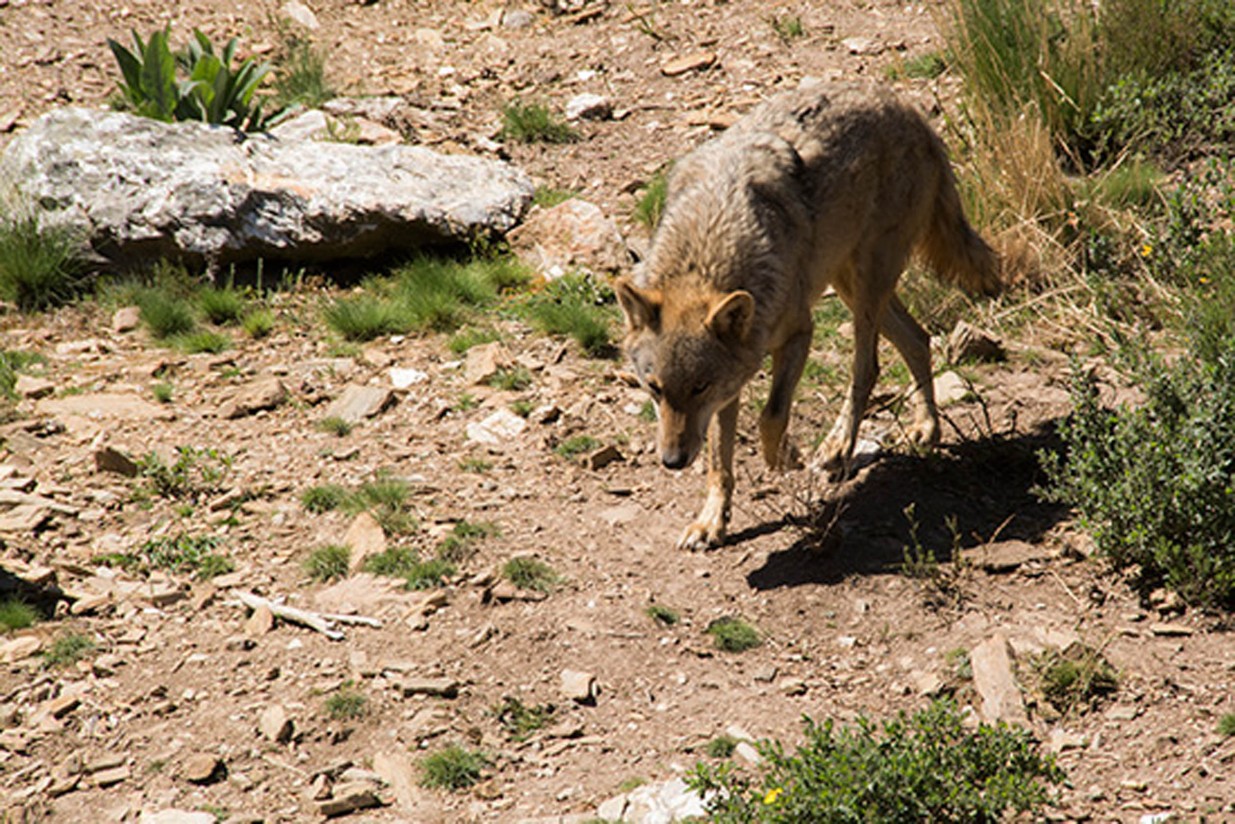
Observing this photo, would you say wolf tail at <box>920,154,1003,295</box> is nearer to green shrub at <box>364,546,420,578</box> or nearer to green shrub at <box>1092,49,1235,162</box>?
Answer: green shrub at <box>1092,49,1235,162</box>

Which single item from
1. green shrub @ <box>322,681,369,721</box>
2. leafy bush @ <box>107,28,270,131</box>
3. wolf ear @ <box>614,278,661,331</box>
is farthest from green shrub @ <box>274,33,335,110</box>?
green shrub @ <box>322,681,369,721</box>

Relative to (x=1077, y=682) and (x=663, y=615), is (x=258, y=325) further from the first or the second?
(x=1077, y=682)

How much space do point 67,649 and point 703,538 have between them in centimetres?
308

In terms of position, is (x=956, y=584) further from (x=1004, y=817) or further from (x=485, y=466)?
(x=485, y=466)

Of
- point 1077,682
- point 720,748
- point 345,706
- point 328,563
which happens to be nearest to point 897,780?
point 720,748

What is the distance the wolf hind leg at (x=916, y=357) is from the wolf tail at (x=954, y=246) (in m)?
0.41

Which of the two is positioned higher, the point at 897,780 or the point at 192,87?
the point at 192,87

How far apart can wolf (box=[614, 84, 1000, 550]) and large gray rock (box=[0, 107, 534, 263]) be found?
3.01m

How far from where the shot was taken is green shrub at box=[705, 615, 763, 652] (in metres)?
5.84

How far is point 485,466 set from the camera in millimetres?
7422

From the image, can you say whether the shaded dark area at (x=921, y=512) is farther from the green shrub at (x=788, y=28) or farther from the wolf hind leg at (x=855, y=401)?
the green shrub at (x=788, y=28)

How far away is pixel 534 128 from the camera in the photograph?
37.0ft

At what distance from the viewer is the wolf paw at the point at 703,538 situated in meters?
6.69

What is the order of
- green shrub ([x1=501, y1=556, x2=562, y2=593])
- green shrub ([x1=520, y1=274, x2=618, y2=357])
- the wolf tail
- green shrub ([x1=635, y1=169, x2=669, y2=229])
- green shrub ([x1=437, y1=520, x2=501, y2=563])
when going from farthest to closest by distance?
green shrub ([x1=635, y1=169, x2=669, y2=229]), green shrub ([x1=520, y1=274, x2=618, y2=357]), the wolf tail, green shrub ([x1=437, y1=520, x2=501, y2=563]), green shrub ([x1=501, y1=556, x2=562, y2=593])
